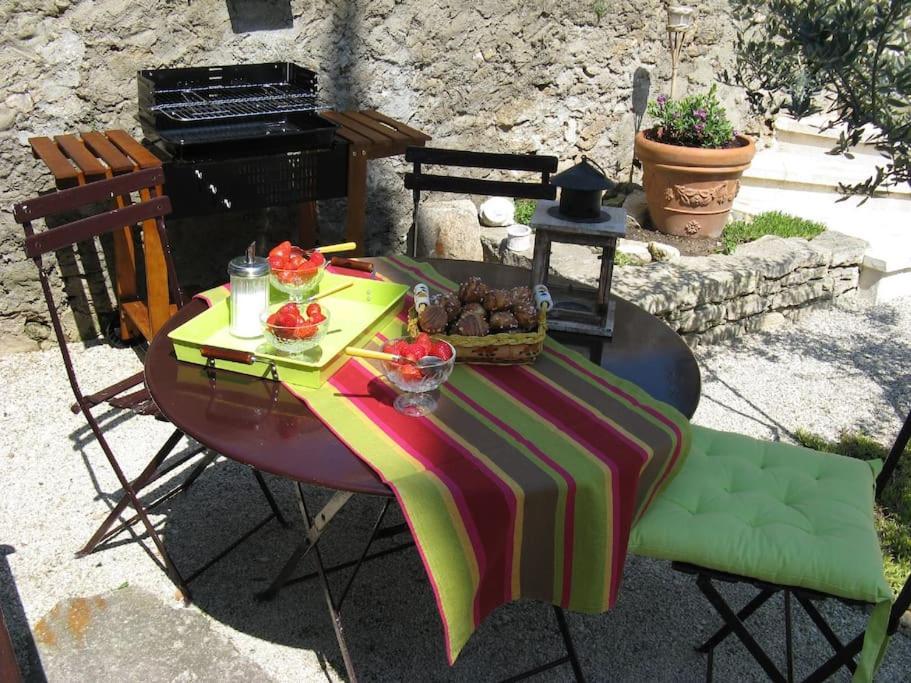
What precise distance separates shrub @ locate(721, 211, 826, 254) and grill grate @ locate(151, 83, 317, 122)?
300cm

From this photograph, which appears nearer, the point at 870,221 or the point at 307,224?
the point at 307,224

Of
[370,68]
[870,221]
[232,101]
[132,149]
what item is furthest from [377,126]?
[870,221]

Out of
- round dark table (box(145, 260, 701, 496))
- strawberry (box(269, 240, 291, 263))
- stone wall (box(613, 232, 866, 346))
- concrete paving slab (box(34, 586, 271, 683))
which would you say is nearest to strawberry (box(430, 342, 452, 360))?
round dark table (box(145, 260, 701, 496))

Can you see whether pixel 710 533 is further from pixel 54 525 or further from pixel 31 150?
pixel 31 150

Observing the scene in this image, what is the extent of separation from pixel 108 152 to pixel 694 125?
3.81 metres

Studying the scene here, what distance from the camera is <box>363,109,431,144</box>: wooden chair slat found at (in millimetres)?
4414

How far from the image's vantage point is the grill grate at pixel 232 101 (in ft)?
12.8

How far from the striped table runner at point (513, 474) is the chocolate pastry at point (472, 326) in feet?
0.43

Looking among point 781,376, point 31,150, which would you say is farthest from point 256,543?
point 781,376

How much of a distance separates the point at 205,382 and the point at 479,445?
785 mm

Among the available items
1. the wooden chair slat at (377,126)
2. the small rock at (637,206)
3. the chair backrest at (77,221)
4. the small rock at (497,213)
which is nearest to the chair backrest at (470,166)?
the wooden chair slat at (377,126)

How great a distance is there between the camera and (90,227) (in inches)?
110

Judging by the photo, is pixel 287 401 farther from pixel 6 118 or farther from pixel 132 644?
pixel 6 118

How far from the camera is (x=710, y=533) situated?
2.11 m
